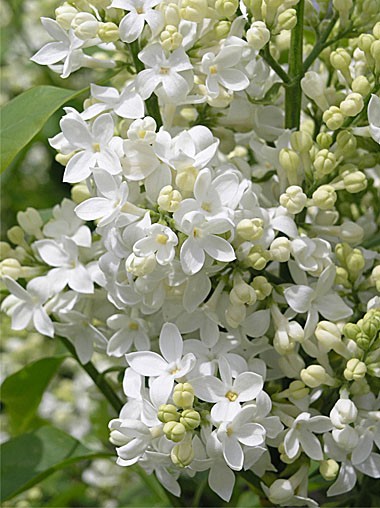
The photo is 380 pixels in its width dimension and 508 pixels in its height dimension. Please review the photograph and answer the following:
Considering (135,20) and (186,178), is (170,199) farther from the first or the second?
(135,20)

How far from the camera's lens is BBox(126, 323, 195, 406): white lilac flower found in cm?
66

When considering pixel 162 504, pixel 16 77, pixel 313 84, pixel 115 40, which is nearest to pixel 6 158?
pixel 115 40

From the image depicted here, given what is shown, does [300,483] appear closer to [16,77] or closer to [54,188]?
[54,188]

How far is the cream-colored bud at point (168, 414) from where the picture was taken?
0.64 m

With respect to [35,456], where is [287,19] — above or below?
above

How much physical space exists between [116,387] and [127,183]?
12.3 inches

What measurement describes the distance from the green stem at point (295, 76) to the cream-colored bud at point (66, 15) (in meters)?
0.17

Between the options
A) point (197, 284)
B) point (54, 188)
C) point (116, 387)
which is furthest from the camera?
point (54, 188)

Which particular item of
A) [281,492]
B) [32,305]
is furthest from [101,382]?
[281,492]

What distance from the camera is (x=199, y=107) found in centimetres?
78

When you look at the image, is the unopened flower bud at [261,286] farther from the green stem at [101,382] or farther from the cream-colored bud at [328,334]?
the green stem at [101,382]

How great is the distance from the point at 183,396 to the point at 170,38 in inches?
10.3

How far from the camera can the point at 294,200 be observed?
2.32ft

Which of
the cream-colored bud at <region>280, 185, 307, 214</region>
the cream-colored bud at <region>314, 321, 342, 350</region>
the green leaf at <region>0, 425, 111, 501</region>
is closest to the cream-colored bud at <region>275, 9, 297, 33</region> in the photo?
the cream-colored bud at <region>280, 185, 307, 214</region>
